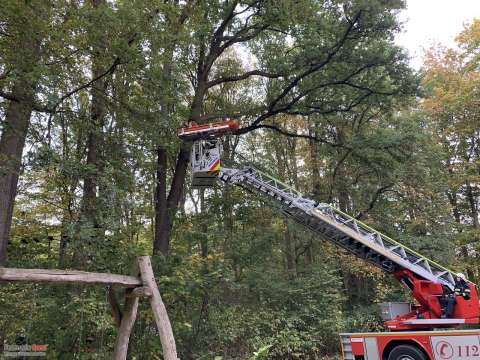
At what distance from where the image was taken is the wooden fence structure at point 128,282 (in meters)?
4.73

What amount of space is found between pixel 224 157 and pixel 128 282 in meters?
8.82

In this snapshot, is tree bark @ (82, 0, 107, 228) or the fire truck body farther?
tree bark @ (82, 0, 107, 228)

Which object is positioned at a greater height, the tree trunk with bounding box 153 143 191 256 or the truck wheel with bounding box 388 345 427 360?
the tree trunk with bounding box 153 143 191 256

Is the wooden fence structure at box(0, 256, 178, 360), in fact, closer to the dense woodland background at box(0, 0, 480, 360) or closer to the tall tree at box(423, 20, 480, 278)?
the dense woodland background at box(0, 0, 480, 360)

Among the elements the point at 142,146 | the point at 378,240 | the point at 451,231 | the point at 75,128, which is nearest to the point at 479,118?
the point at 451,231

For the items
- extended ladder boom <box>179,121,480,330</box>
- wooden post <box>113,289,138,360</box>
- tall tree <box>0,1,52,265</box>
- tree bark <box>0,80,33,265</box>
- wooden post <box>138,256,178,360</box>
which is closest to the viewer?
wooden post <box>138,256,178,360</box>

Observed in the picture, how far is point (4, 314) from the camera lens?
8859 mm

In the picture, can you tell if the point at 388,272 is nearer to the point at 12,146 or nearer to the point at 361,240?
the point at 361,240

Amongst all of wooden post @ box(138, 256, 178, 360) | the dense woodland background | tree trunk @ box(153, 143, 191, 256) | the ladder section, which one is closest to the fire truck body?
the ladder section

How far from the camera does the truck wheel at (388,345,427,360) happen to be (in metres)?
8.81

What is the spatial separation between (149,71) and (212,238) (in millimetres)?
6929

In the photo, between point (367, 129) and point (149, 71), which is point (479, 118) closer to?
point (367, 129)

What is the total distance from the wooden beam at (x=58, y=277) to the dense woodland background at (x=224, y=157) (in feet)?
9.27

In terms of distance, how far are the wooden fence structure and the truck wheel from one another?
232 inches
